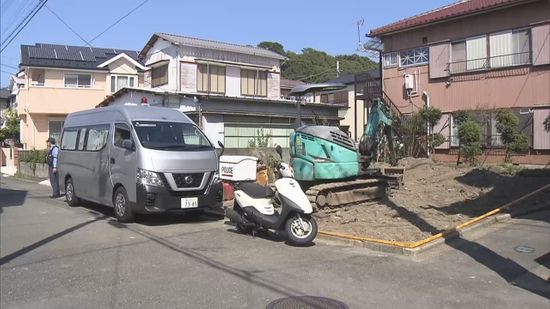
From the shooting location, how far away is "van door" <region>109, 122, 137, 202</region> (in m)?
10.3

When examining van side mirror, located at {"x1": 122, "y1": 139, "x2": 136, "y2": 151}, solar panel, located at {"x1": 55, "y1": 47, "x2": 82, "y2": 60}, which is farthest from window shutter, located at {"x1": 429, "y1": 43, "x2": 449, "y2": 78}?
solar panel, located at {"x1": 55, "y1": 47, "x2": 82, "y2": 60}

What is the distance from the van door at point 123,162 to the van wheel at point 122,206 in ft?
0.59

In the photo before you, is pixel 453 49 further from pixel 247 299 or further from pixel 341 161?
pixel 247 299

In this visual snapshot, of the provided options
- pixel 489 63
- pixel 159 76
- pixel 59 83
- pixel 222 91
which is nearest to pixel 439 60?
pixel 489 63

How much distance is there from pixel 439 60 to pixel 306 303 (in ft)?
59.3

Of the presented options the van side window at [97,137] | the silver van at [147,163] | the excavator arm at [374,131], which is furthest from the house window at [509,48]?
the van side window at [97,137]

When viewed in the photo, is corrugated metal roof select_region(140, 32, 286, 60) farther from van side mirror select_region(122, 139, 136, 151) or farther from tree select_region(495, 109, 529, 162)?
van side mirror select_region(122, 139, 136, 151)

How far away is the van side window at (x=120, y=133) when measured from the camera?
10.9 metres

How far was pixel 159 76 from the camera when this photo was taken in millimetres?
30016

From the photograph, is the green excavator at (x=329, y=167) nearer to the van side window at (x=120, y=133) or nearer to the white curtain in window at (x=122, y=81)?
the van side window at (x=120, y=133)

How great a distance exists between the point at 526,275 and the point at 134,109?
825 centimetres

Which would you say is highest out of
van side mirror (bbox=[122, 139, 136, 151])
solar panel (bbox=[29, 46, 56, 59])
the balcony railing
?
solar panel (bbox=[29, 46, 56, 59])

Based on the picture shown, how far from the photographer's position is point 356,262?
713 cm

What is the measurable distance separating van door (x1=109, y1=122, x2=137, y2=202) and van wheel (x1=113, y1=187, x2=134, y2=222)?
0.18 metres
